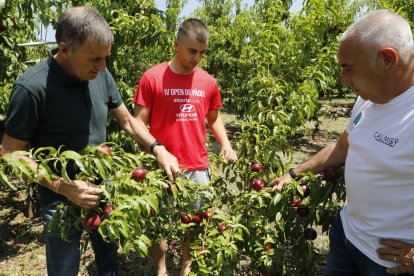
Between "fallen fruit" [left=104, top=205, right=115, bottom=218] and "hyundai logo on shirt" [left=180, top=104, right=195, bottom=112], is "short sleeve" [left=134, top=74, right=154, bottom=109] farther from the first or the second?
"fallen fruit" [left=104, top=205, right=115, bottom=218]

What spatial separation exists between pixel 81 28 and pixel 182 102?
1.11 metres

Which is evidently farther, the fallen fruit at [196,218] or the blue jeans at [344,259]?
the fallen fruit at [196,218]

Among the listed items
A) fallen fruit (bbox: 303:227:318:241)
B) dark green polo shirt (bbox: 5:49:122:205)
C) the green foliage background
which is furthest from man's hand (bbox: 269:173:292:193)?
dark green polo shirt (bbox: 5:49:122:205)

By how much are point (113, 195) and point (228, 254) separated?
2.50ft

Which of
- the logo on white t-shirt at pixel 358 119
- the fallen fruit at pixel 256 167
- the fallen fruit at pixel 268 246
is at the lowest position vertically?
the fallen fruit at pixel 268 246

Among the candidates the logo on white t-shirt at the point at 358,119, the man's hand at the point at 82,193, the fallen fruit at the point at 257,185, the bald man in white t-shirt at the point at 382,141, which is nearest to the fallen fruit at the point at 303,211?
the fallen fruit at the point at 257,185

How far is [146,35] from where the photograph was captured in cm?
379

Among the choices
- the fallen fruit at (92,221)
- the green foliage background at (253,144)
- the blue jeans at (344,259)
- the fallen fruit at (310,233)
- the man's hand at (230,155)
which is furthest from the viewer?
the man's hand at (230,155)

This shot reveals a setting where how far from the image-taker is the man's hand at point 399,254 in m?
1.60

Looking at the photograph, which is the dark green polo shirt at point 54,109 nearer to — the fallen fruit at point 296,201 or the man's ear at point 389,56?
the fallen fruit at point 296,201

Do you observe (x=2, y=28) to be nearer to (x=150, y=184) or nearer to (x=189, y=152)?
(x=189, y=152)

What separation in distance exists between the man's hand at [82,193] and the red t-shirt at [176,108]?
106 centimetres

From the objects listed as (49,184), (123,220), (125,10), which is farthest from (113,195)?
(125,10)

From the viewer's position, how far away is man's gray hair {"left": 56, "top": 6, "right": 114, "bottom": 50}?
192cm
